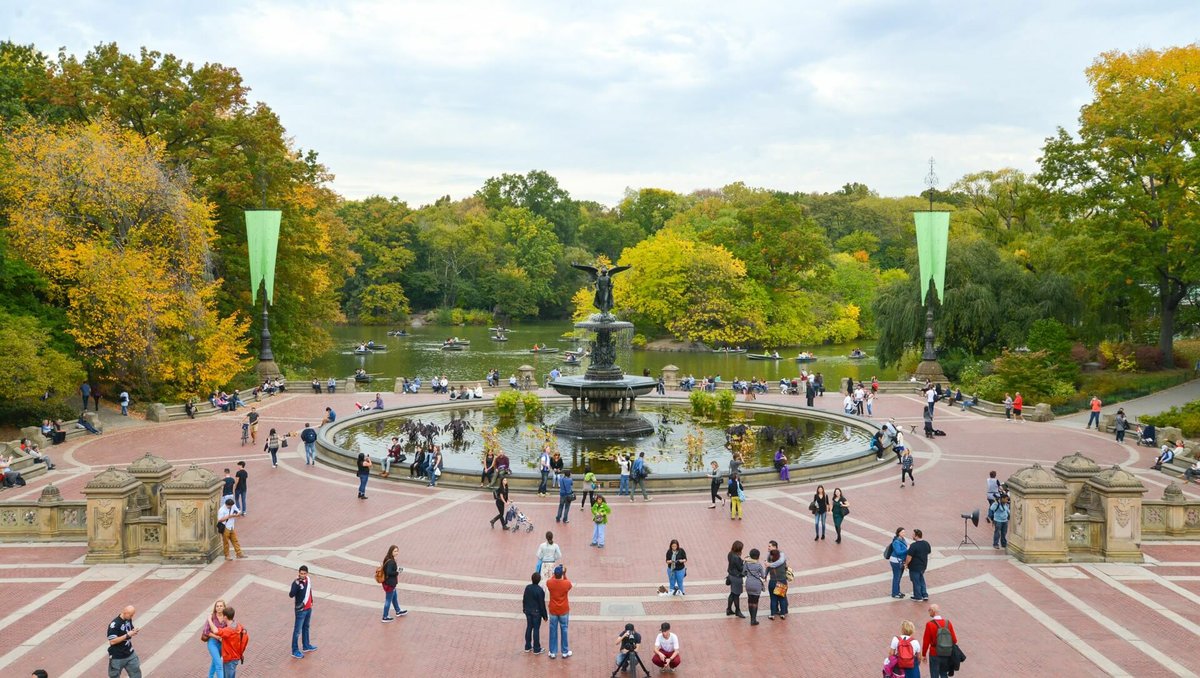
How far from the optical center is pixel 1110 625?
13.8 m

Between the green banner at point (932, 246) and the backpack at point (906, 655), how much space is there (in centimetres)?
3631

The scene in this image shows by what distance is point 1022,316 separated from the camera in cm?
4766

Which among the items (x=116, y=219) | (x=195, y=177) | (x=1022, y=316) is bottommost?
(x=1022, y=316)

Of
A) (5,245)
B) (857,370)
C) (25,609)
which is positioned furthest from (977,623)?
(857,370)

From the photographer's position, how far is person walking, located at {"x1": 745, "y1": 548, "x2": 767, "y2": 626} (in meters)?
13.6

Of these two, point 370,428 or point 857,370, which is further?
point 857,370

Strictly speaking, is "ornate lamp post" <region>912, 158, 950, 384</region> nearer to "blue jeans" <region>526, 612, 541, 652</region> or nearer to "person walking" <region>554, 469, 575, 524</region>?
"person walking" <region>554, 469, 575, 524</region>

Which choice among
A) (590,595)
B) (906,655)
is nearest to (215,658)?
(590,595)

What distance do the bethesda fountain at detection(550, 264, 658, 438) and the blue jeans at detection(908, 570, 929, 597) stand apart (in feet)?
51.5

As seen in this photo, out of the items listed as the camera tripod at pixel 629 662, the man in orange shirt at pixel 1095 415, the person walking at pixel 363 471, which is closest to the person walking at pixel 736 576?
the camera tripod at pixel 629 662

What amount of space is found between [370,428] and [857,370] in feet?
138

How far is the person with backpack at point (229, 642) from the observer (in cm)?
1116

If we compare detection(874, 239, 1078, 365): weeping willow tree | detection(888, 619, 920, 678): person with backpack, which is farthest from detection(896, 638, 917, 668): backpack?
detection(874, 239, 1078, 365): weeping willow tree

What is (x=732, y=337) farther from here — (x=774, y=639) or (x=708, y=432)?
(x=774, y=639)
